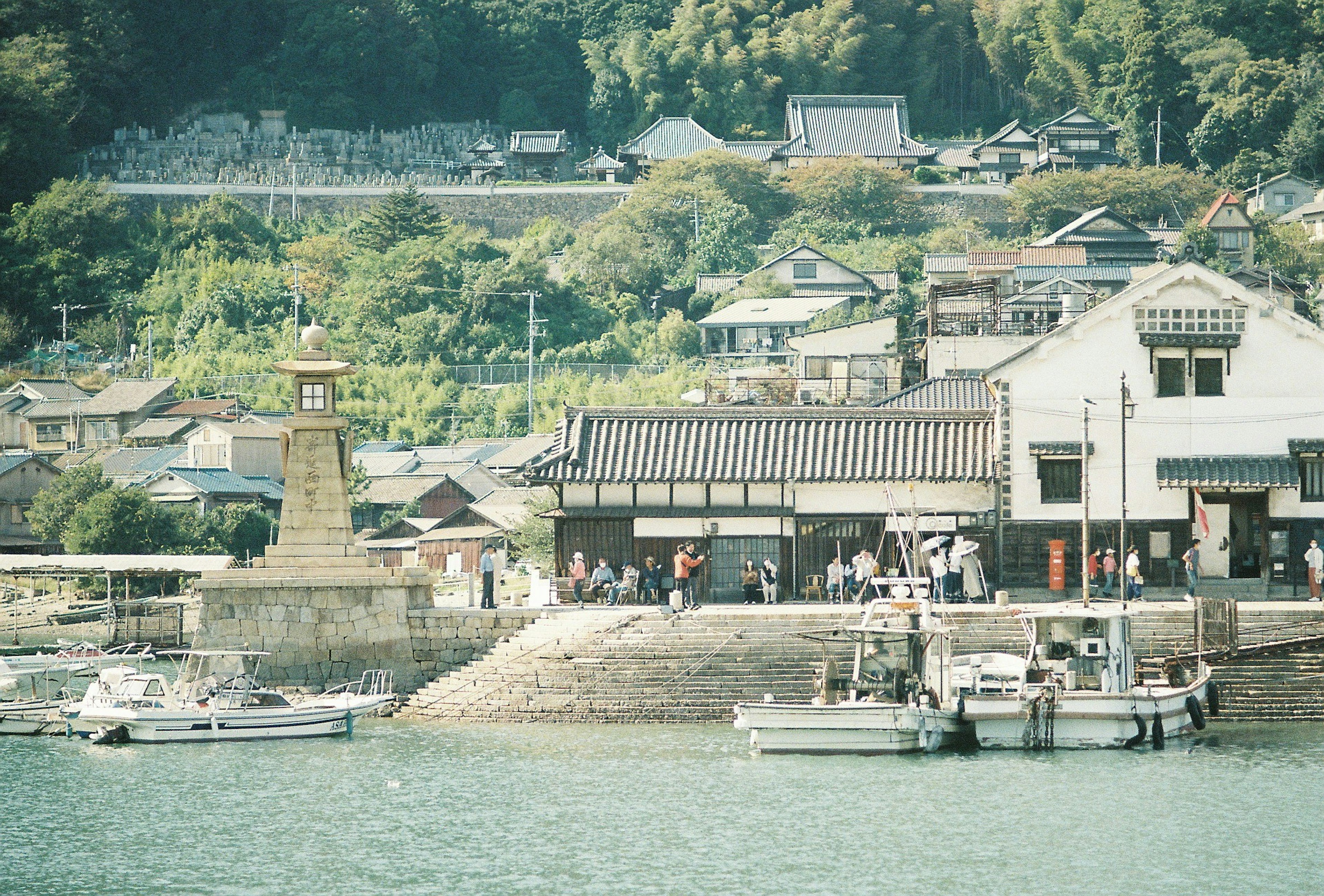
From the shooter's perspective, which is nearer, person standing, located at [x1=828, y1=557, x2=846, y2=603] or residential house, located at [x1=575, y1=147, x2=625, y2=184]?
person standing, located at [x1=828, y1=557, x2=846, y2=603]

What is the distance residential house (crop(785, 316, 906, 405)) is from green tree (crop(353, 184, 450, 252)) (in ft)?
93.3

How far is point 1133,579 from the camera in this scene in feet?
115

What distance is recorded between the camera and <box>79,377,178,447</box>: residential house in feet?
235

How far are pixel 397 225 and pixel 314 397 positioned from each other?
4927 centimetres

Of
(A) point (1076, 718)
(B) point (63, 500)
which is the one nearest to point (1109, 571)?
(A) point (1076, 718)

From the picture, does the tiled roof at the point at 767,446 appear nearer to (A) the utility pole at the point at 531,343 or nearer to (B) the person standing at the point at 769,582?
(B) the person standing at the point at 769,582

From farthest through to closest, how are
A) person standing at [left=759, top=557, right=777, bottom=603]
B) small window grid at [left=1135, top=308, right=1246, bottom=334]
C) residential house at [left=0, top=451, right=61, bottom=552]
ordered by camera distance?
residential house at [left=0, top=451, right=61, bottom=552]
small window grid at [left=1135, top=308, right=1246, bottom=334]
person standing at [left=759, top=557, right=777, bottom=603]

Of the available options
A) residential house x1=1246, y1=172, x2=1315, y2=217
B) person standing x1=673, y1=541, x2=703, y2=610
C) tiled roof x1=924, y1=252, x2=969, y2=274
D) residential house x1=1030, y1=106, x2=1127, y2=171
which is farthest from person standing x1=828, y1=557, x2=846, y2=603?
residential house x1=1246, y1=172, x2=1315, y2=217

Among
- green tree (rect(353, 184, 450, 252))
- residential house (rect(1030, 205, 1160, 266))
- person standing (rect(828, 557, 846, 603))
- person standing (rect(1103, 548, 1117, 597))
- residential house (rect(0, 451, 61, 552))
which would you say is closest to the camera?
person standing (rect(1103, 548, 1117, 597))

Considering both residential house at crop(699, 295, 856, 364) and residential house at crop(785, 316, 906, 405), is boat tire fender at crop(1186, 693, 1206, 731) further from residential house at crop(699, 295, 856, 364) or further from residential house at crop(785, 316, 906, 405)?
residential house at crop(699, 295, 856, 364)

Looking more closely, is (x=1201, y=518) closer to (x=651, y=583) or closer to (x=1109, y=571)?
(x=1109, y=571)

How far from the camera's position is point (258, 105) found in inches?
3947

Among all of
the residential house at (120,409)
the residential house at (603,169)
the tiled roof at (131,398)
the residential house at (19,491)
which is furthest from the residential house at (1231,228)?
the residential house at (19,491)

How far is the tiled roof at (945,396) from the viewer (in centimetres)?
4462
